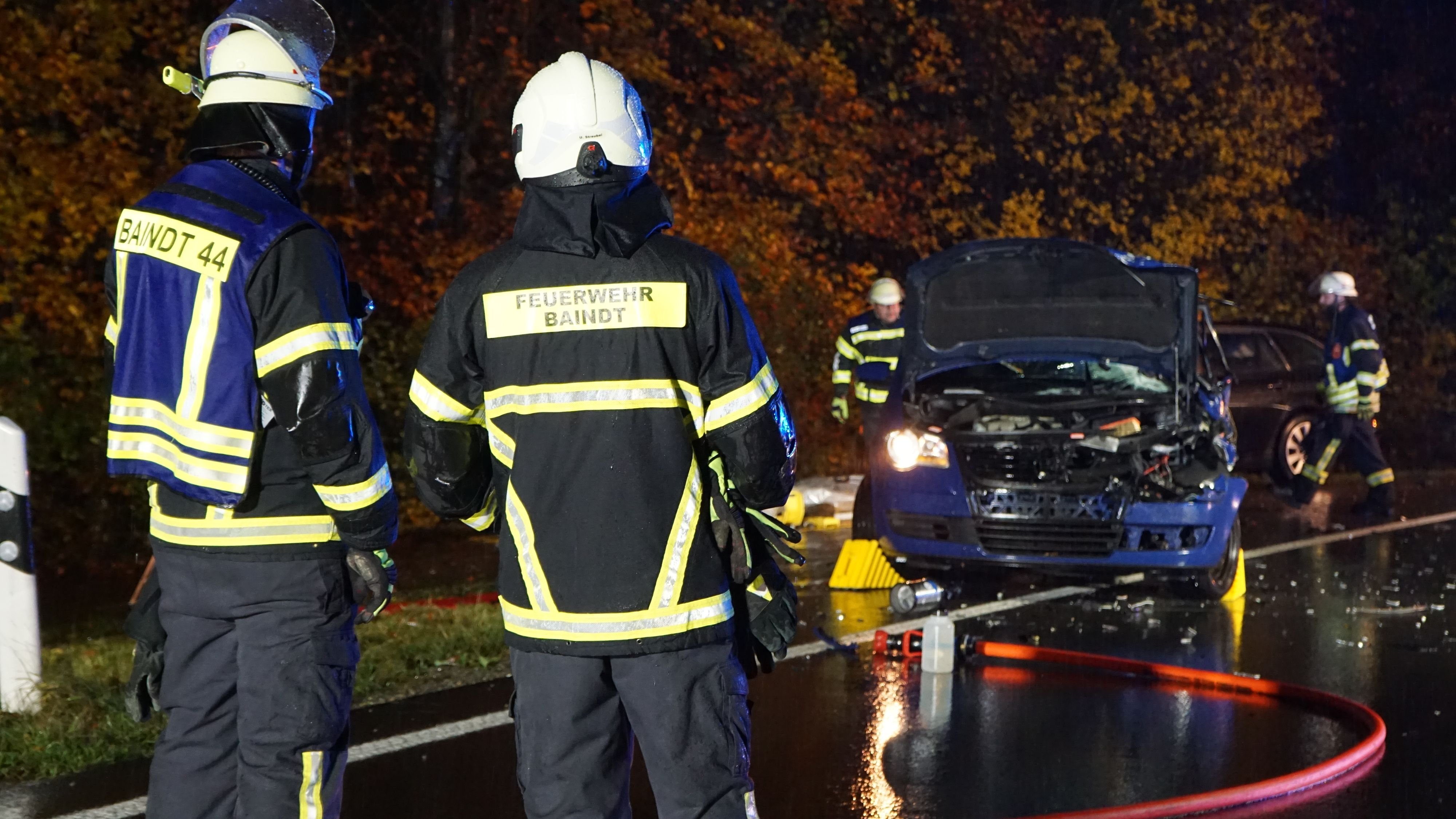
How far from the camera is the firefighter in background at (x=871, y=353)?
40.3 ft

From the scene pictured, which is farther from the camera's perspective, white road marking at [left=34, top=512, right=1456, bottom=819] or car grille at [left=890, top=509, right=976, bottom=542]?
car grille at [left=890, top=509, right=976, bottom=542]

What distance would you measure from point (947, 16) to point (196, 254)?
17.1 metres

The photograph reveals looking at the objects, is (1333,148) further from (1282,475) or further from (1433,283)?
(1282,475)

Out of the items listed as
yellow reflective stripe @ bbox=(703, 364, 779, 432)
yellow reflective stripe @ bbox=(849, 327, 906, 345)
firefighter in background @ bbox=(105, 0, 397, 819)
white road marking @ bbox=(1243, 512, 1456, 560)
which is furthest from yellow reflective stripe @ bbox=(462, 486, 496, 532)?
yellow reflective stripe @ bbox=(849, 327, 906, 345)

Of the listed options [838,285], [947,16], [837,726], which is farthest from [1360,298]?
[837,726]

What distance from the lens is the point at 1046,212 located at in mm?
21984

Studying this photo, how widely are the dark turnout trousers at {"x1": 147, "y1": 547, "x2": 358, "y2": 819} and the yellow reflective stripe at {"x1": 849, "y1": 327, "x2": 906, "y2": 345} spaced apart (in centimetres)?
889

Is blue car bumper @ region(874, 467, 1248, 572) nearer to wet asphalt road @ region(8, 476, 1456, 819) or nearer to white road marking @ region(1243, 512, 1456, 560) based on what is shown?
wet asphalt road @ region(8, 476, 1456, 819)

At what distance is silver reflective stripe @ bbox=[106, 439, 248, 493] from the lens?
3754mm

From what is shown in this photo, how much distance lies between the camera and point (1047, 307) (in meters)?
9.77

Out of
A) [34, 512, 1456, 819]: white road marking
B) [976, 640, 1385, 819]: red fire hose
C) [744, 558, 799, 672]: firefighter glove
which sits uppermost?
[744, 558, 799, 672]: firefighter glove

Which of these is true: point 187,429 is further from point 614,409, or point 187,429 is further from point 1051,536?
point 1051,536

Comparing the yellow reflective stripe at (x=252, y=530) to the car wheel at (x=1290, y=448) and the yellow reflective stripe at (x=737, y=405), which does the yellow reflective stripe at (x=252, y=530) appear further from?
the car wheel at (x=1290, y=448)

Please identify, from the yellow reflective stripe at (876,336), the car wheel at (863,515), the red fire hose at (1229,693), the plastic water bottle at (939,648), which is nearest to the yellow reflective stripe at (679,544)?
the red fire hose at (1229,693)
